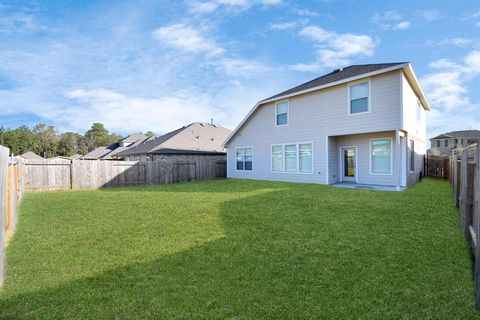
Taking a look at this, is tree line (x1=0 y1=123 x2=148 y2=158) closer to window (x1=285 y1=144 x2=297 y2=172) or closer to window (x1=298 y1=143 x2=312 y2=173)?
window (x1=285 y1=144 x2=297 y2=172)

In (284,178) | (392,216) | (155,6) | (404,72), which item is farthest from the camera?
(284,178)

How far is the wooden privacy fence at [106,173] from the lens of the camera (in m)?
14.1

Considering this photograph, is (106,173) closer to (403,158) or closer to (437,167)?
(403,158)

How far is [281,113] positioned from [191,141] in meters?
12.4

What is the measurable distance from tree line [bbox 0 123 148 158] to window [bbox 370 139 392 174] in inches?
2629

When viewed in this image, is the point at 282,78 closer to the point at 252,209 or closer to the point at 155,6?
the point at 155,6

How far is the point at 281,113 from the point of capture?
16.5 metres

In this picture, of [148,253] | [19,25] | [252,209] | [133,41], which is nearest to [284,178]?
[252,209]

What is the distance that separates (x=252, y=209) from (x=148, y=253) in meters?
3.77

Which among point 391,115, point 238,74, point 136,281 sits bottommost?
point 136,281

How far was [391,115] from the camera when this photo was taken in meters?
11.9

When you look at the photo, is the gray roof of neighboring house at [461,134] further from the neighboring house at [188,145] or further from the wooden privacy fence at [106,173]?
the wooden privacy fence at [106,173]

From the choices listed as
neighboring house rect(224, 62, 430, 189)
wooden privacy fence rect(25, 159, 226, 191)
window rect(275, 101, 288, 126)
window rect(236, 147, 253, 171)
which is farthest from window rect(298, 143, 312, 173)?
wooden privacy fence rect(25, 159, 226, 191)

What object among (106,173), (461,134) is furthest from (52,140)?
(461,134)
